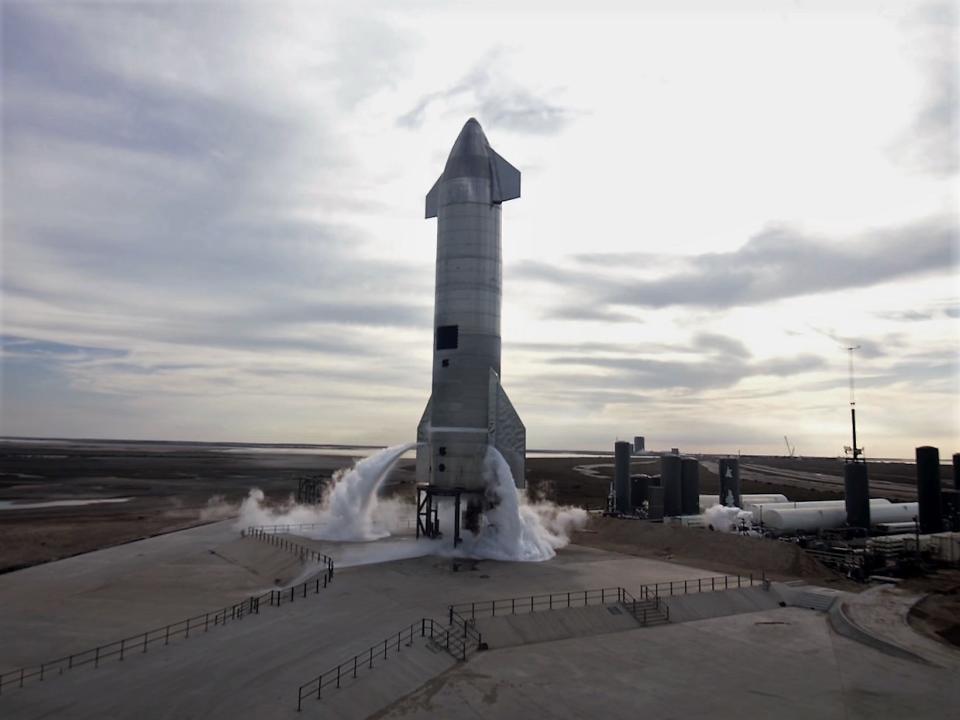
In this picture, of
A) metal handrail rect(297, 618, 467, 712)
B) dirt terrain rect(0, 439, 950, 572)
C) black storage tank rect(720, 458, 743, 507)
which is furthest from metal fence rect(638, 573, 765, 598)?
dirt terrain rect(0, 439, 950, 572)

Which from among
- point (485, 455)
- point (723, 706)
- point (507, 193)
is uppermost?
point (507, 193)

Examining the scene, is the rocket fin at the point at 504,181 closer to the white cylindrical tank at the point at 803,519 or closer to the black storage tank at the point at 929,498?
the white cylindrical tank at the point at 803,519

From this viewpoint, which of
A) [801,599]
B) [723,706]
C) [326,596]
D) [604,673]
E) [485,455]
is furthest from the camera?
[485,455]

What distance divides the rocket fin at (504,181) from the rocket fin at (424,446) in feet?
41.1

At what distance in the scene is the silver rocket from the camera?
38.3 meters

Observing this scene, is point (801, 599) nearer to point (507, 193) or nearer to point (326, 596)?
point (326, 596)

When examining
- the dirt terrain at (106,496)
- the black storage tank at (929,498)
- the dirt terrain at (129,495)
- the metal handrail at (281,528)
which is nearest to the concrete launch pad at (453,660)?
the metal handrail at (281,528)

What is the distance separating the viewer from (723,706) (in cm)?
1841

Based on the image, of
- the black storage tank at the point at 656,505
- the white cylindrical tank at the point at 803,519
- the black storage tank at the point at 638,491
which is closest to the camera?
the white cylindrical tank at the point at 803,519

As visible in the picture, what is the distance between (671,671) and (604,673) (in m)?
2.19

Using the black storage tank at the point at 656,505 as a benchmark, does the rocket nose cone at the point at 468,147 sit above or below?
above

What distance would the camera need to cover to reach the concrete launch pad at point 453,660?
58.8ft

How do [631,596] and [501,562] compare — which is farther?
[501,562]

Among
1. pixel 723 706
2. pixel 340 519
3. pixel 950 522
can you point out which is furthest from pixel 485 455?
pixel 950 522
